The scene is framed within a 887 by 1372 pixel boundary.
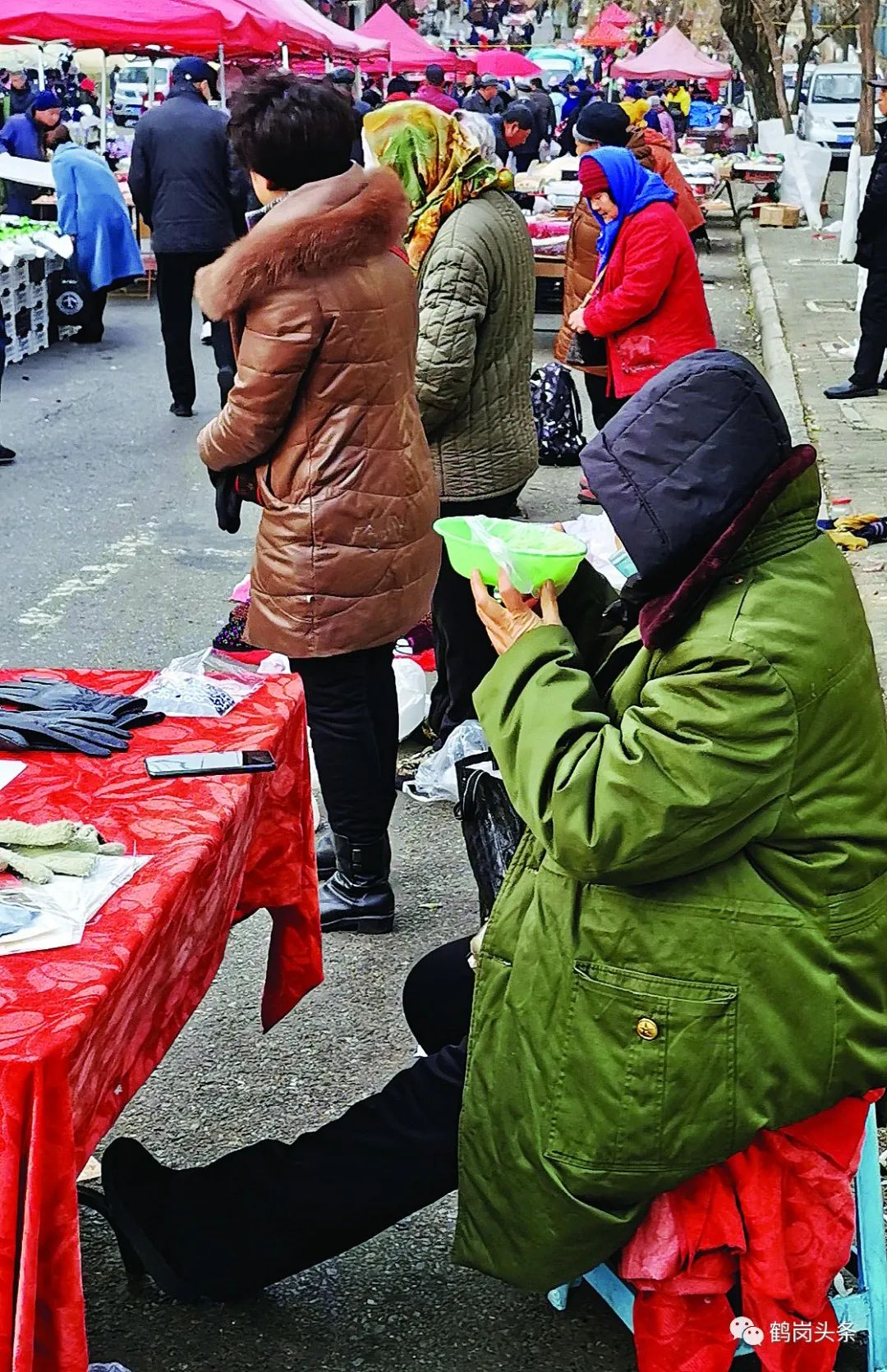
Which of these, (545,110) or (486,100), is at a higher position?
(486,100)

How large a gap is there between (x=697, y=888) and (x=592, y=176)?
17.1 feet

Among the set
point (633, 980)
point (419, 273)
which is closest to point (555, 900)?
point (633, 980)

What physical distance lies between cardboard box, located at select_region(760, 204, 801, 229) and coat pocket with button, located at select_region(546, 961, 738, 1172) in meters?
22.4

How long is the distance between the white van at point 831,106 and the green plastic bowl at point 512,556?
3155cm

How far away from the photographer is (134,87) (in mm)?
35688

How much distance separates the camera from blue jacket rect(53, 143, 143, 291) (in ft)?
41.5

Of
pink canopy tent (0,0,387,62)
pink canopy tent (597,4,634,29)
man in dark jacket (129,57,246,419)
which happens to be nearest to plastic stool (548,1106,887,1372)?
man in dark jacket (129,57,246,419)

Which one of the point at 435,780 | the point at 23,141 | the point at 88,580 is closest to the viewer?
the point at 435,780

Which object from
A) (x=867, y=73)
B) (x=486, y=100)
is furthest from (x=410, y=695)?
(x=486, y=100)

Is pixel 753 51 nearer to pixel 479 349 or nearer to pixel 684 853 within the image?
pixel 479 349

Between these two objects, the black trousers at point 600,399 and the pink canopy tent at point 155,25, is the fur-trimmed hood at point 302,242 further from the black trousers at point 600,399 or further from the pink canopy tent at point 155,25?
the pink canopy tent at point 155,25

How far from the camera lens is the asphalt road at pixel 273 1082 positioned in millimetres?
2525

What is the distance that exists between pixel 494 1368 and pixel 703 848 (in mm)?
1052

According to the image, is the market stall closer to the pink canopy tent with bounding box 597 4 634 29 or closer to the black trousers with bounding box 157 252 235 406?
the black trousers with bounding box 157 252 235 406
